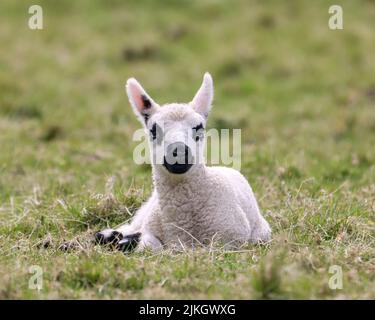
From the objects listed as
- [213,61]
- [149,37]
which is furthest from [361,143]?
[149,37]

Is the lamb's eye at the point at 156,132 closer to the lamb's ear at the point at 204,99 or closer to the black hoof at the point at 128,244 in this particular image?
the lamb's ear at the point at 204,99

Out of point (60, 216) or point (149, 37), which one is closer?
point (60, 216)

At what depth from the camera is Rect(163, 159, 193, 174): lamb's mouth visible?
7125mm

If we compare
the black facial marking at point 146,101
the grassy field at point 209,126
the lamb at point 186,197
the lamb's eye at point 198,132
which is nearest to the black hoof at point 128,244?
the lamb at point 186,197

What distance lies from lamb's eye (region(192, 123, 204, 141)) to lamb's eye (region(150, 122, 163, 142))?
290 millimetres

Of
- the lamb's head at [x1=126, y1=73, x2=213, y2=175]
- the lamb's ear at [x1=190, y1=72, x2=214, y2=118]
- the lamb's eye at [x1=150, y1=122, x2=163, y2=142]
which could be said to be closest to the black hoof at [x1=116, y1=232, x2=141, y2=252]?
the lamb's head at [x1=126, y1=73, x2=213, y2=175]

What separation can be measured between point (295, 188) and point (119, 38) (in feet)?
38.1

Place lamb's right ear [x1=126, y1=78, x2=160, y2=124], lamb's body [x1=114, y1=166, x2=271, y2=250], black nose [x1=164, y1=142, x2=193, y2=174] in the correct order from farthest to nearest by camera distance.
Answer: lamb's right ear [x1=126, y1=78, x2=160, y2=124] → lamb's body [x1=114, y1=166, x2=271, y2=250] → black nose [x1=164, y1=142, x2=193, y2=174]

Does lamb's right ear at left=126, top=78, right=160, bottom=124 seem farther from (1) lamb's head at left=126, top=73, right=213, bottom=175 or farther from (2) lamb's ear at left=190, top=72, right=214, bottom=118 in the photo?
(2) lamb's ear at left=190, top=72, right=214, bottom=118

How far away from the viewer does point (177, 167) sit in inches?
281

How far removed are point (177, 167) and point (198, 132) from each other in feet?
1.54

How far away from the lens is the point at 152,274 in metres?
6.38
